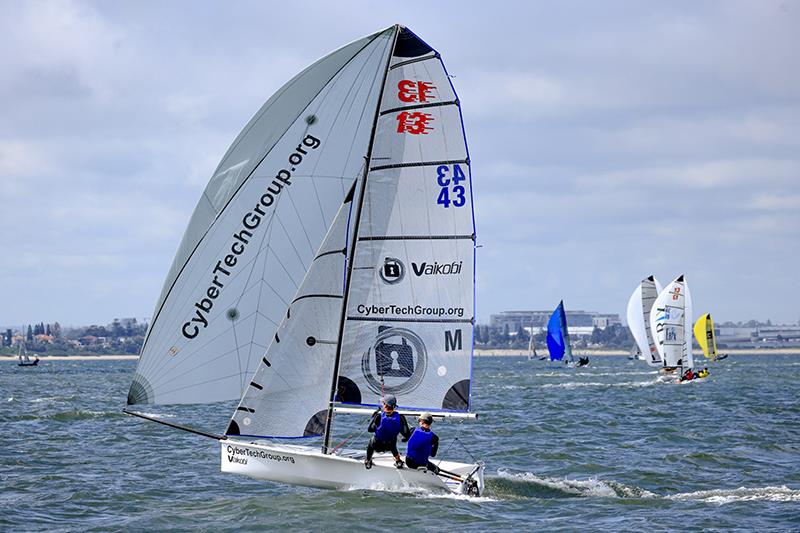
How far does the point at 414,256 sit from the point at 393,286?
1.98 ft

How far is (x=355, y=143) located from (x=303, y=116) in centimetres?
98

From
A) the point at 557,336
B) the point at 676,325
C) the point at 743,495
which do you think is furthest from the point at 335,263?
the point at 557,336

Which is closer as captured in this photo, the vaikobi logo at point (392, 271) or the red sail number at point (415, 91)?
the red sail number at point (415, 91)

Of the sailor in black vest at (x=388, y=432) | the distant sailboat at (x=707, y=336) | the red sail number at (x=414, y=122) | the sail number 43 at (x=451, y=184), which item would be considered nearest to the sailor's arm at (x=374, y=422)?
the sailor in black vest at (x=388, y=432)

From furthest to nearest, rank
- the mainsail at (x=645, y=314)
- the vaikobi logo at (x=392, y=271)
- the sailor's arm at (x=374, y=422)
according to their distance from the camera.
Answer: the mainsail at (x=645, y=314)
the vaikobi logo at (x=392, y=271)
the sailor's arm at (x=374, y=422)

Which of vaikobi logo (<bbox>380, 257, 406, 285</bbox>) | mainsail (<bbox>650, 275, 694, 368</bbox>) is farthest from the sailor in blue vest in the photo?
mainsail (<bbox>650, 275, 694, 368</bbox>)

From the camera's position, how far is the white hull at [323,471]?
A: 53.8ft

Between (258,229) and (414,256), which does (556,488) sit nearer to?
(414,256)

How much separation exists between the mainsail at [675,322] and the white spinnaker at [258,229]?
4657 cm

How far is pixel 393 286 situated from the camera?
1739 centimetres

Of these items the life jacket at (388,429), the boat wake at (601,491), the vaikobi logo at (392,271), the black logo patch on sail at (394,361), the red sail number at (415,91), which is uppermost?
the red sail number at (415,91)

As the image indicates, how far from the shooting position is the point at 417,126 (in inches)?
672

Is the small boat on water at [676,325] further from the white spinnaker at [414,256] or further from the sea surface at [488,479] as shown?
the white spinnaker at [414,256]

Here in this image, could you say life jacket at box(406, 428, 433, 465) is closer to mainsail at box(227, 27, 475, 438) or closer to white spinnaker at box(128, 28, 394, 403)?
mainsail at box(227, 27, 475, 438)
